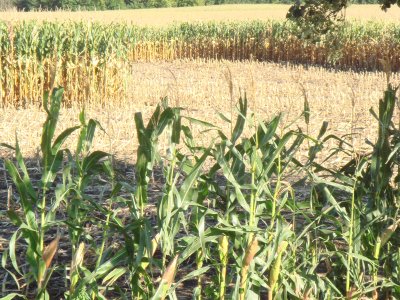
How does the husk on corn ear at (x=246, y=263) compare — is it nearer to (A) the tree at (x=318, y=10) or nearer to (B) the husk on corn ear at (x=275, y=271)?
(B) the husk on corn ear at (x=275, y=271)

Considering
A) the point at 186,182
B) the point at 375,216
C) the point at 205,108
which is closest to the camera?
the point at 186,182

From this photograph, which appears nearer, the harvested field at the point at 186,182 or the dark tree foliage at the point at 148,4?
the harvested field at the point at 186,182

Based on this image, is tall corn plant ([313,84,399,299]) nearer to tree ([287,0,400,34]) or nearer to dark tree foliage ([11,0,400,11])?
dark tree foliage ([11,0,400,11])

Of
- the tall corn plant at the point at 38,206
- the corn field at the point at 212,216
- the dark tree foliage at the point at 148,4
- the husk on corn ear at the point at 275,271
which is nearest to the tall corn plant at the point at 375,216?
the corn field at the point at 212,216

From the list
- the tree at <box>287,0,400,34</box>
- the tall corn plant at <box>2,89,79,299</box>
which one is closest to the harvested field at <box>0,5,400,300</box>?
the tall corn plant at <box>2,89,79,299</box>

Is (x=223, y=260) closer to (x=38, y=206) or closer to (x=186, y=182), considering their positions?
(x=186, y=182)

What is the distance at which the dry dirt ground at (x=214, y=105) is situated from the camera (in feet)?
30.2

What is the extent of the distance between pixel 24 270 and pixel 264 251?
64.8 inches

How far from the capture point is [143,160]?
10.2 feet

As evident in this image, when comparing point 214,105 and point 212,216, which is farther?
point 214,105

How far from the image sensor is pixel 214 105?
45.7 ft

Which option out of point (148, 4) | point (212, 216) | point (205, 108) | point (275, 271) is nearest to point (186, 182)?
point (212, 216)

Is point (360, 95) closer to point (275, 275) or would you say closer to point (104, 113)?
point (104, 113)

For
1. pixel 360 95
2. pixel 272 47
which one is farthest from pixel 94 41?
pixel 272 47
